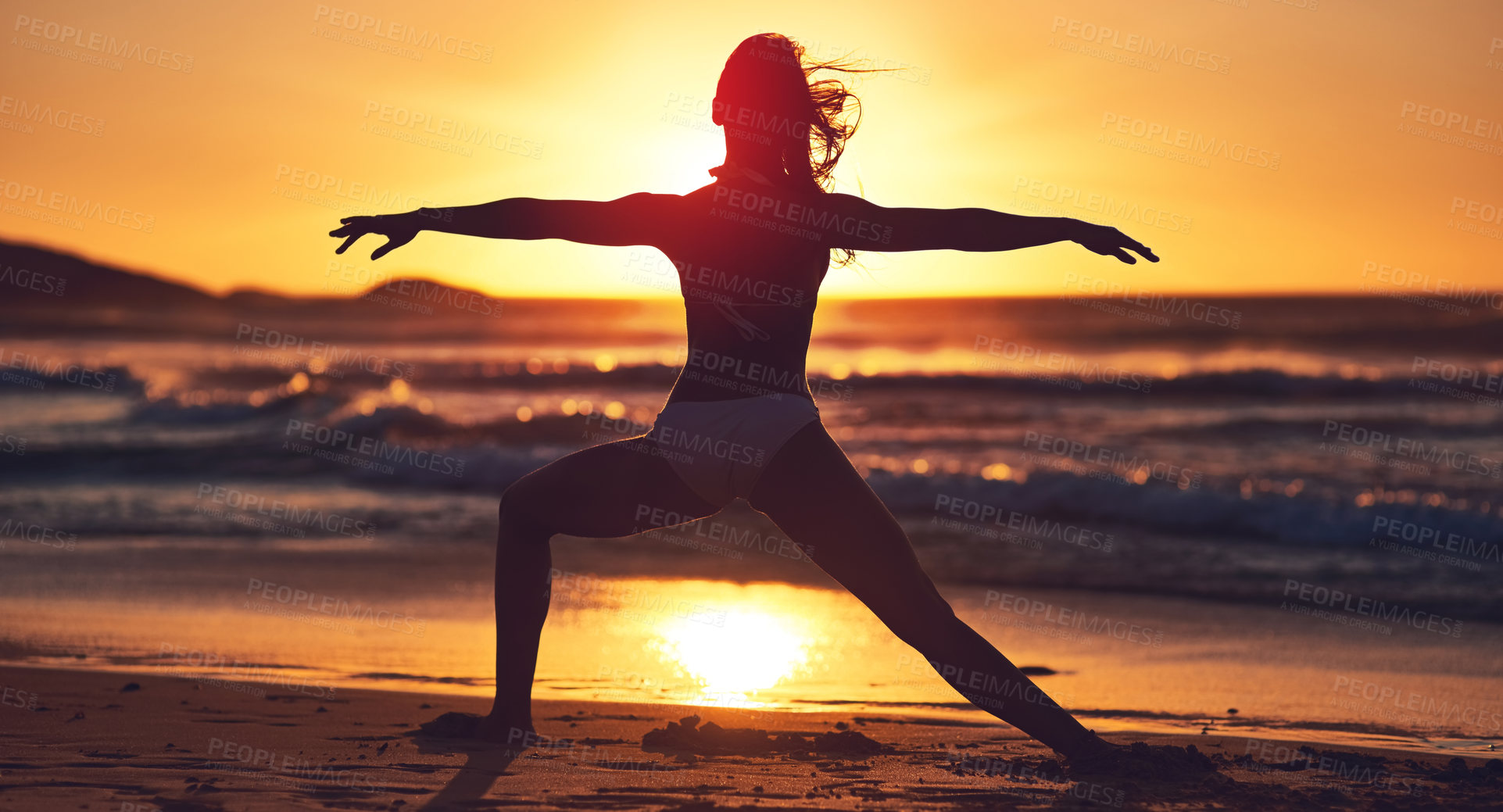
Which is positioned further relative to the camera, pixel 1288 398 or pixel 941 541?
→ pixel 1288 398

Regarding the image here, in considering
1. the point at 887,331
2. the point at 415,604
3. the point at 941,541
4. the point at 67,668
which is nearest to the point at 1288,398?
the point at 941,541

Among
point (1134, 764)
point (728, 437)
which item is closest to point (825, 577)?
point (1134, 764)

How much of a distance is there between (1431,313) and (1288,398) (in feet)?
74.8

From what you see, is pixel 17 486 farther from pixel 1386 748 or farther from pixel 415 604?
pixel 1386 748

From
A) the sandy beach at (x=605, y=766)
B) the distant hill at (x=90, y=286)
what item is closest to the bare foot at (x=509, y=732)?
the sandy beach at (x=605, y=766)

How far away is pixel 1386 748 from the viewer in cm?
441

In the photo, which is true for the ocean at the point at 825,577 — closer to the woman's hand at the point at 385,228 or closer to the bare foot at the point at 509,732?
the woman's hand at the point at 385,228

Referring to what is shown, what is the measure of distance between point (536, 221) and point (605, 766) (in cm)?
168

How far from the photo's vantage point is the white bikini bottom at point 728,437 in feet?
10.4

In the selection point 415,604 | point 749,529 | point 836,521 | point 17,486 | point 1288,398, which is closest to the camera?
point 836,521

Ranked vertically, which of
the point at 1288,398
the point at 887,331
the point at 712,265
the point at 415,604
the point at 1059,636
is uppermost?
the point at 887,331

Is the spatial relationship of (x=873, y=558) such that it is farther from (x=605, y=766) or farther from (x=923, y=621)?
(x=605, y=766)

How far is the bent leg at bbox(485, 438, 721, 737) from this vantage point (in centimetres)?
335

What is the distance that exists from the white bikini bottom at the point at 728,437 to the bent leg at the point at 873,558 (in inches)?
1.6
